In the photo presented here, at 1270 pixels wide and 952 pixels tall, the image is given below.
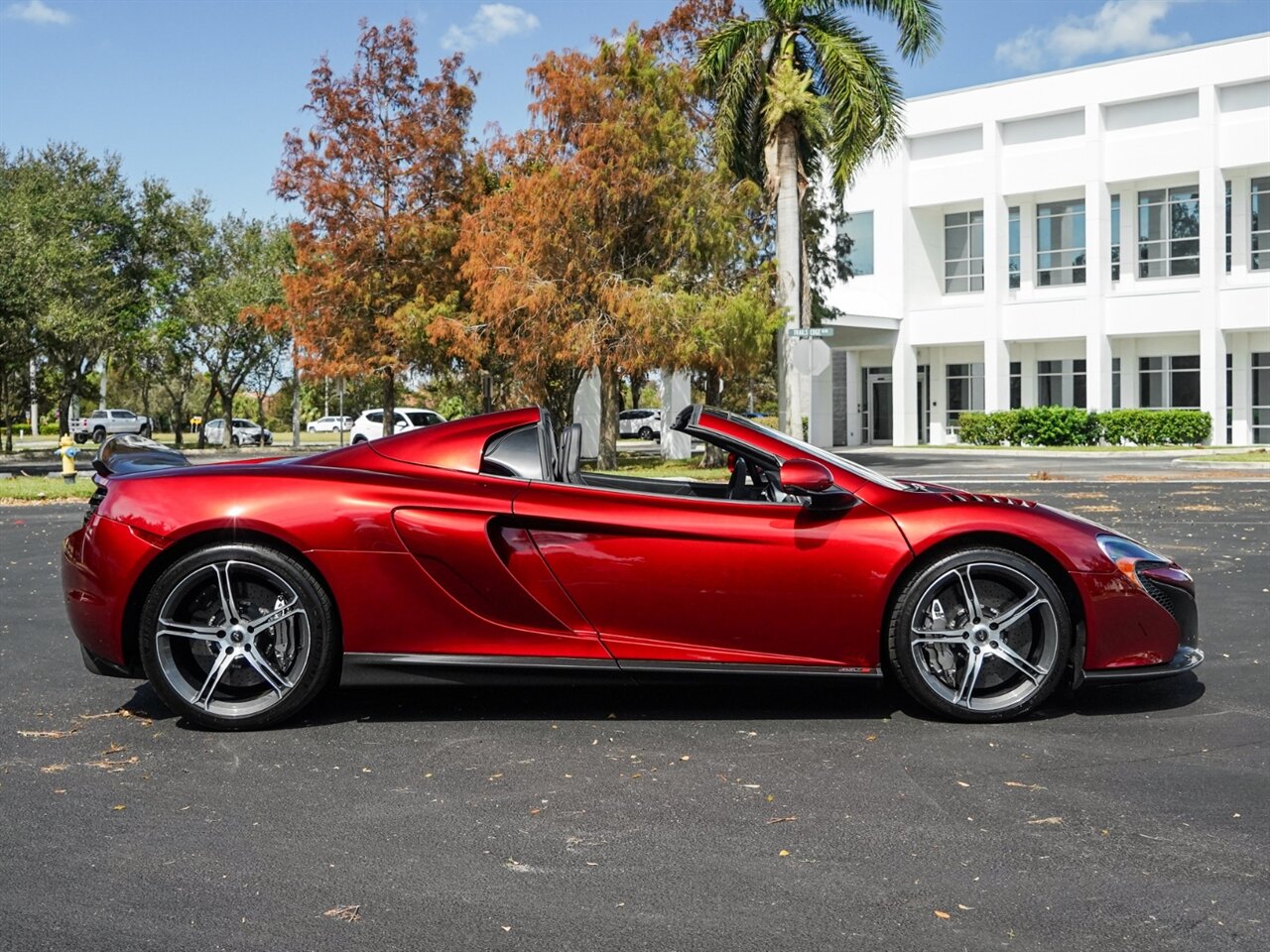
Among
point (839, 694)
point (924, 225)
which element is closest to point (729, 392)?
point (924, 225)

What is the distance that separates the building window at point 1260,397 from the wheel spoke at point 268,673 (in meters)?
40.2

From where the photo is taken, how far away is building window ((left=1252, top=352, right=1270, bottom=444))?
39688 millimetres

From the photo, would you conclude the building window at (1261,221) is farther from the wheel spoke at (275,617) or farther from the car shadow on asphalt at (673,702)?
the wheel spoke at (275,617)

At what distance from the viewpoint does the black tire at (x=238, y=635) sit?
5.15 meters

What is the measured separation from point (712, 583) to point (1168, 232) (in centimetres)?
4002

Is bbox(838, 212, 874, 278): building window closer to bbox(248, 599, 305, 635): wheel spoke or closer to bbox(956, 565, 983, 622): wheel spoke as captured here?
bbox(956, 565, 983, 622): wheel spoke

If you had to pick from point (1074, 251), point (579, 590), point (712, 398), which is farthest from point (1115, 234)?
point (579, 590)

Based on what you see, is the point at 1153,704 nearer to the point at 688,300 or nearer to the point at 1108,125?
the point at 688,300

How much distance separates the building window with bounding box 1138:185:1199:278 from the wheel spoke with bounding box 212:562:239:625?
133ft

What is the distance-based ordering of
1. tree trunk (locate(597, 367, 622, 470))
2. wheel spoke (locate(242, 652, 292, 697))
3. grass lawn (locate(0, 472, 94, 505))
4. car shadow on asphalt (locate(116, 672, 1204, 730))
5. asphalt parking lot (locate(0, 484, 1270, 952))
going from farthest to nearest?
1. tree trunk (locate(597, 367, 622, 470))
2. grass lawn (locate(0, 472, 94, 505))
3. car shadow on asphalt (locate(116, 672, 1204, 730))
4. wheel spoke (locate(242, 652, 292, 697))
5. asphalt parking lot (locate(0, 484, 1270, 952))

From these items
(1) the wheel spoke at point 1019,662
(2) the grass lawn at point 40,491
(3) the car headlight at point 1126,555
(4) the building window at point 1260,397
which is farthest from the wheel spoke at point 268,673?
(4) the building window at point 1260,397

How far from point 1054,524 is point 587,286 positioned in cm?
2309

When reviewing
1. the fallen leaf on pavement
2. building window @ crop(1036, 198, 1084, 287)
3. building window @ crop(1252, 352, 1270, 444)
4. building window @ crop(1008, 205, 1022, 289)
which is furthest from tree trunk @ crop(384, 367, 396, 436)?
the fallen leaf on pavement

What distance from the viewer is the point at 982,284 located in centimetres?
4425
